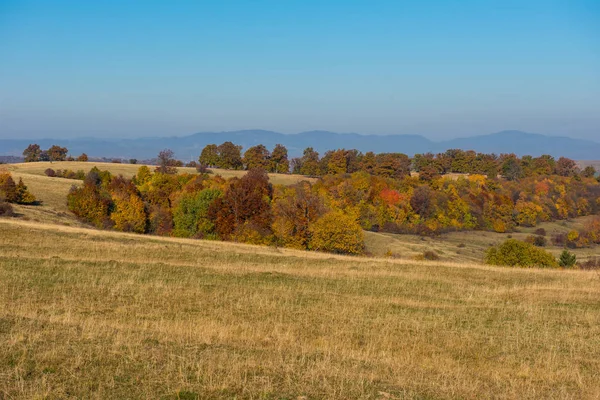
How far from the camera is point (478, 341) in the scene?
1575 centimetres

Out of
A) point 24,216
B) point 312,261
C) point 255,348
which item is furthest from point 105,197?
point 255,348

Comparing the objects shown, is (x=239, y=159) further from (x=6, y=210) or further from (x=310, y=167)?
(x=6, y=210)

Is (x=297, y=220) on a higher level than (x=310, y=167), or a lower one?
lower

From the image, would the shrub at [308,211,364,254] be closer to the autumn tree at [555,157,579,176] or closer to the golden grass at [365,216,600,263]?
the golden grass at [365,216,600,263]

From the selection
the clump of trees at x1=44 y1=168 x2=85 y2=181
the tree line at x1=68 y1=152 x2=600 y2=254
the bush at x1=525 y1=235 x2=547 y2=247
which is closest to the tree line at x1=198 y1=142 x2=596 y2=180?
the tree line at x1=68 y1=152 x2=600 y2=254

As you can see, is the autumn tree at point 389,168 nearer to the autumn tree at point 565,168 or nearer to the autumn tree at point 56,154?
the autumn tree at point 565,168

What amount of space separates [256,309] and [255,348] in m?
5.89

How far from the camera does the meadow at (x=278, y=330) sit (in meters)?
9.70

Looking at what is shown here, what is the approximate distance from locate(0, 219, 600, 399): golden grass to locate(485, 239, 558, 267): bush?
20.9 meters

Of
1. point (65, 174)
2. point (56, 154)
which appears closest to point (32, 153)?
point (56, 154)

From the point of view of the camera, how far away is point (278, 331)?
15344 mm

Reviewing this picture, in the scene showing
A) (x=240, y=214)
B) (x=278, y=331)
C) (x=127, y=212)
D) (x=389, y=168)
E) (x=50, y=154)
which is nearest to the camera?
(x=278, y=331)

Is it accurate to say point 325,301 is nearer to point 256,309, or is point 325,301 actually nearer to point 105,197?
point 256,309

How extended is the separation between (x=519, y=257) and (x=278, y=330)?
43.7m
